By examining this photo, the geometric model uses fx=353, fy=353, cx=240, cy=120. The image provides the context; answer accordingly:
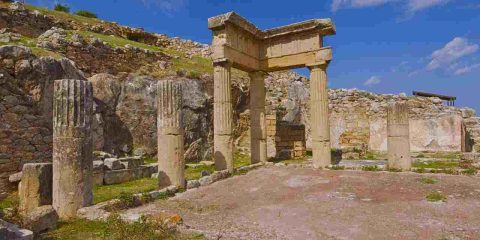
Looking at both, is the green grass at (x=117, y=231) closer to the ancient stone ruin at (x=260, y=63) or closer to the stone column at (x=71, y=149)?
the stone column at (x=71, y=149)

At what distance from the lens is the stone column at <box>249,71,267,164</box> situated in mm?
15078

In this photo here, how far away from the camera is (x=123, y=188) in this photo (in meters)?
11.1

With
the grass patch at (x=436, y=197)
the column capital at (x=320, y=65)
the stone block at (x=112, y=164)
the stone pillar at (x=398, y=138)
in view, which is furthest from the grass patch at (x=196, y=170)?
the grass patch at (x=436, y=197)

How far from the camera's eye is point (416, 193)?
8.53 meters

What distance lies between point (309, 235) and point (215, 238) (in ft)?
4.98

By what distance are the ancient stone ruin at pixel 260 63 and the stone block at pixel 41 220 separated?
6523 millimetres

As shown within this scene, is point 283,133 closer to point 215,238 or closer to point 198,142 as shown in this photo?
point 198,142

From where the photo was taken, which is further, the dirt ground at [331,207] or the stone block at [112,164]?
the stone block at [112,164]

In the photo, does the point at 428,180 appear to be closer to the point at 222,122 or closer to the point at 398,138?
the point at 398,138

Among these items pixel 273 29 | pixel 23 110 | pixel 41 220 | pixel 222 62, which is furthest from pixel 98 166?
pixel 273 29

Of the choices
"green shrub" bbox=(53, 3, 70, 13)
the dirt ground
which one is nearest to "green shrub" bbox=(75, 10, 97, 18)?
"green shrub" bbox=(53, 3, 70, 13)

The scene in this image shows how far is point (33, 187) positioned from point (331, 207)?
21.3ft

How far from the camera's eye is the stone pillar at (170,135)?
9.80 m

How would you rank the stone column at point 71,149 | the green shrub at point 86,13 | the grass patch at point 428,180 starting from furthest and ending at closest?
the green shrub at point 86,13 < the grass patch at point 428,180 < the stone column at point 71,149
